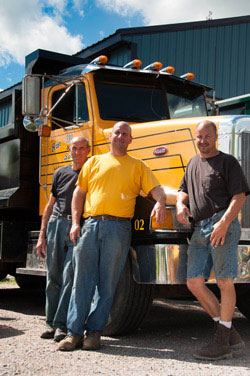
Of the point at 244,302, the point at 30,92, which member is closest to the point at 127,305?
the point at 244,302

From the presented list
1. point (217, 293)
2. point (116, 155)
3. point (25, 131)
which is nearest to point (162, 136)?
point (116, 155)

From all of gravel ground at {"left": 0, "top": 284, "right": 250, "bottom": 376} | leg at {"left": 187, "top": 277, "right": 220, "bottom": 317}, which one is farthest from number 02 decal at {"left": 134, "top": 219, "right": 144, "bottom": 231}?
gravel ground at {"left": 0, "top": 284, "right": 250, "bottom": 376}

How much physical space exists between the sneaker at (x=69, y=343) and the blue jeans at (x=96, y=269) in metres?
0.05

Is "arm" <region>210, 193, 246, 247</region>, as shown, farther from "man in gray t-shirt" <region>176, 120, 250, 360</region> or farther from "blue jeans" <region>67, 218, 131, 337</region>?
"blue jeans" <region>67, 218, 131, 337</region>

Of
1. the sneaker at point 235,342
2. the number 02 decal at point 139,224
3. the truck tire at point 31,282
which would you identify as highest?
the number 02 decal at point 139,224

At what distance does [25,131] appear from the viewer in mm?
6637

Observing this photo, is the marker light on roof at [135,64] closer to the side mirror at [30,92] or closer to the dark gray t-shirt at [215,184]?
the side mirror at [30,92]

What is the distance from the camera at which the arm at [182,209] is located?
Result: 4211 millimetres

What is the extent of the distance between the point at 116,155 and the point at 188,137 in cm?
85

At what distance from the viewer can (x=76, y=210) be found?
4496 mm

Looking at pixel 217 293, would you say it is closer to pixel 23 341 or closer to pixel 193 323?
pixel 193 323

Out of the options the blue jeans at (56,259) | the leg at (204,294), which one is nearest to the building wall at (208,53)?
the blue jeans at (56,259)

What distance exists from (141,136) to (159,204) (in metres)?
1.23

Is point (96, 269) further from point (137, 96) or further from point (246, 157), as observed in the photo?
point (137, 96)
